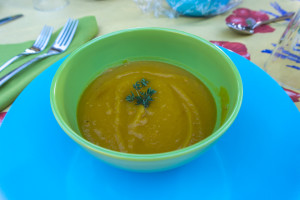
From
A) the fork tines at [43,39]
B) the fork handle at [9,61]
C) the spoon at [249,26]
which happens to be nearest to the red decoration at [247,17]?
the spoon at [249,26]

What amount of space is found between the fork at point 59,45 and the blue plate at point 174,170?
419mm

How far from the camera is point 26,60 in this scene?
1.42 m

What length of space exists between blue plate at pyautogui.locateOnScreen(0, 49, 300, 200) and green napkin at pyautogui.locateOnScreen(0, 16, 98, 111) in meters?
0.31

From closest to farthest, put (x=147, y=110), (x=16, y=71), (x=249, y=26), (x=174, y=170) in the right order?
(x=174, y=170), (x=147, y=110), (x=16, y=71), (x=249, y=26)

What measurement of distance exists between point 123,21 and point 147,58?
847mm

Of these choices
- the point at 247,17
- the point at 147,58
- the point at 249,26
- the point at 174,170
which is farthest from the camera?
the point at 247,17

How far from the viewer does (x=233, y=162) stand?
84 centimetres

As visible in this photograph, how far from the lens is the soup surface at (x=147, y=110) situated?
2.87 ft

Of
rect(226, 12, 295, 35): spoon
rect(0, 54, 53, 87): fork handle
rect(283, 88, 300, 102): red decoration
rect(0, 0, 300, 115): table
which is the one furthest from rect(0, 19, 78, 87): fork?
rect(283, 88, 300, 102): red decoration

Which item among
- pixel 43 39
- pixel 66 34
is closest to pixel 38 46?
pixel 43 39

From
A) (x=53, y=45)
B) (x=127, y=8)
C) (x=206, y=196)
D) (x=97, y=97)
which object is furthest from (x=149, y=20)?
(x=206, y=196)

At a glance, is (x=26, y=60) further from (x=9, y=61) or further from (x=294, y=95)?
(x=294, y=95)

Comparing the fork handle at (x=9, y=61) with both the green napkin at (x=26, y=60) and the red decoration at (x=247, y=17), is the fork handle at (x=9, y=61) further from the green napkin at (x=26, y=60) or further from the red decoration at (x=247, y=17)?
the red decoration at (x=247, y=17)

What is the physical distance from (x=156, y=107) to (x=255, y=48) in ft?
3.07
